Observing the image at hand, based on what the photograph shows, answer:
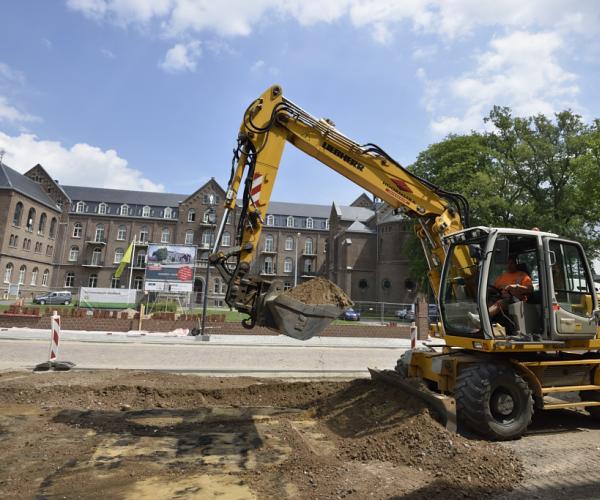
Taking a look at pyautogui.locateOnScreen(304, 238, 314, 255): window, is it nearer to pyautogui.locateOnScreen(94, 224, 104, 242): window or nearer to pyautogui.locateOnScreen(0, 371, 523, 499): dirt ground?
pyautogui.locateOnScreen(94, 224, 104, 242): window

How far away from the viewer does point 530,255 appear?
20.0ft

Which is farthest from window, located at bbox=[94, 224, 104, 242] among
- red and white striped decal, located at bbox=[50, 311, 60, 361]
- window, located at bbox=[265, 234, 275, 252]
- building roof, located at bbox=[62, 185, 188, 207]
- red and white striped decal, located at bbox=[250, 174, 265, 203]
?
red and white striped decal, located at bbox=[250, 174, 265, 203]

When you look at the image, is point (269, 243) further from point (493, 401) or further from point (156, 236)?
point (493, 401)

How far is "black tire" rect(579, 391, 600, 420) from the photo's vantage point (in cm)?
623

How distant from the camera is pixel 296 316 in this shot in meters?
4.84

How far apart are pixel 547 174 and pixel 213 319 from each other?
2525 centimetres

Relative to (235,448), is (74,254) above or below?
above

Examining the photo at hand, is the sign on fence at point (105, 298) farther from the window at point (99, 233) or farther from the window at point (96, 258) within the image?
the window at point (99, 233)

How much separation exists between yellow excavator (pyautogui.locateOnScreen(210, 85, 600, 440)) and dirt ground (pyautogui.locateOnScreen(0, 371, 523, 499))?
0.69 meters

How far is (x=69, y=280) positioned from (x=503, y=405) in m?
64.5

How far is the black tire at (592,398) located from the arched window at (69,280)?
6391 centimetres

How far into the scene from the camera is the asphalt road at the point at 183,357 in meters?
10.7

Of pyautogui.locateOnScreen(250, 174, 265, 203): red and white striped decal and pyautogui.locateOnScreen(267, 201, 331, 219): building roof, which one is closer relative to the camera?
pyautogui.locateOnScreen(250, 174, 265, 203): red and white striped decal

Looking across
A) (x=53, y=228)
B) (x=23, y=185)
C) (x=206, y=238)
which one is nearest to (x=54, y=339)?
(x=206, y=238)
